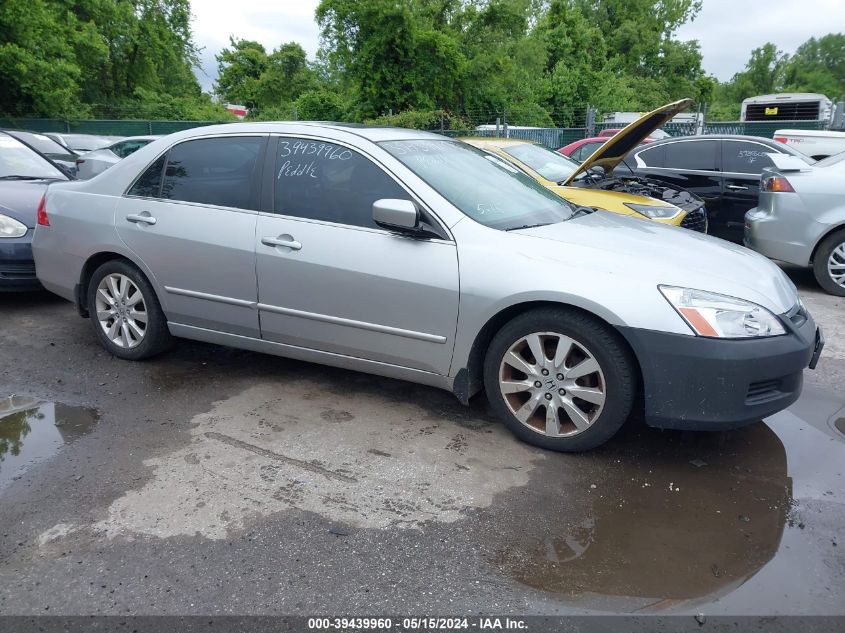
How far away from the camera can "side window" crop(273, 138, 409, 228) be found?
12.7 feet

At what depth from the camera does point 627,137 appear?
6742 mm

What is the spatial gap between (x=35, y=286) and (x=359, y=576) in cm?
480

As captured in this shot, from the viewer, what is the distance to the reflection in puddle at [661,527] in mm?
2545

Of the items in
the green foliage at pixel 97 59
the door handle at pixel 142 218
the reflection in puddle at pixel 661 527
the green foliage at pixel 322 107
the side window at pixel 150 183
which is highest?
the green foliage at pixel 97 59

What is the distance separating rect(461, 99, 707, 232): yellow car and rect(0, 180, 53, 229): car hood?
4.05 meters

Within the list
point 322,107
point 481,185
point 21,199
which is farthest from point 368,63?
point 481,185

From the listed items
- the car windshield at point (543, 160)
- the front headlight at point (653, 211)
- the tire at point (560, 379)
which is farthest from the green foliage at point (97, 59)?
the tire at point (560, 379)

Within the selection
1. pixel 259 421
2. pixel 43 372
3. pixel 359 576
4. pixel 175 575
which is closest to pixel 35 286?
pixel 43 372

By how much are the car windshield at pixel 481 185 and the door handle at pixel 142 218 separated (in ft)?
5.44

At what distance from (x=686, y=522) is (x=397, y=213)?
6.58 feet

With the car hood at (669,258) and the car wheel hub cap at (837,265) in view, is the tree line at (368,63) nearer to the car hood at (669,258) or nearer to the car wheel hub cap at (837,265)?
the car wheel hub cap at (837,265)

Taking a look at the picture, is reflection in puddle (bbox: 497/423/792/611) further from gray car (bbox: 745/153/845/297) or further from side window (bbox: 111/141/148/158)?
side window (bbox: 111/141/148/158)

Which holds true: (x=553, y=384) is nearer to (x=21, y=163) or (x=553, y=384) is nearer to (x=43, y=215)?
(x=43, y=215)

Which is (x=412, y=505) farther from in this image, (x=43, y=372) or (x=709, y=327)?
(x=43, y=372)
